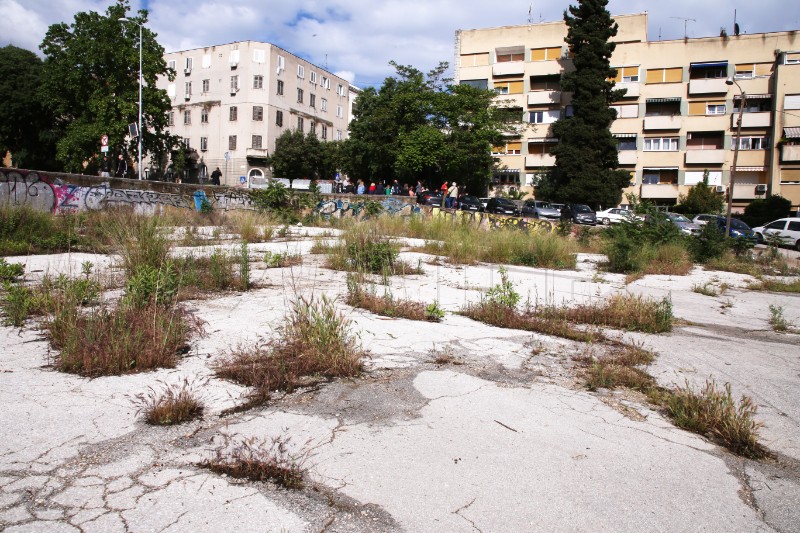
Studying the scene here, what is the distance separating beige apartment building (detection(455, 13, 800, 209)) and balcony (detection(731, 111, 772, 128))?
9cm

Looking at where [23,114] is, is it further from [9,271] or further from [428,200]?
[9,271]

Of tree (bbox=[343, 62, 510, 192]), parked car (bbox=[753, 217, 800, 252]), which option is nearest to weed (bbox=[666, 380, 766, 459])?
parked car (bbox=[753, 217, 800, 252])

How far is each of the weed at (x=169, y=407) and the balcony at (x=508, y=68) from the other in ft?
192

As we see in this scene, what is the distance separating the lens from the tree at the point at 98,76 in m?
38.5

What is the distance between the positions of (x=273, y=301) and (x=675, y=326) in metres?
5.41

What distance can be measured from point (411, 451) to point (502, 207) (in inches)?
1385

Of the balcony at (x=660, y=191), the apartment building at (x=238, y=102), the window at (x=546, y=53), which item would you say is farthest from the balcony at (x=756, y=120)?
the apartment building at (x=238, y=102)

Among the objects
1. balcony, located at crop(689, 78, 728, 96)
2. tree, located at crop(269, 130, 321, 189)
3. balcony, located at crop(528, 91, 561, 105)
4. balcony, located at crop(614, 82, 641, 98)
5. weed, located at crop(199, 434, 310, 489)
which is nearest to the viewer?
weed, located at crop(199, 434, 310, 489)

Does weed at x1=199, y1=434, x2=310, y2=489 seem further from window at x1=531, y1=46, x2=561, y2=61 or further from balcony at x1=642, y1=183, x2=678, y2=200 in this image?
window at x1=531, y1=46, x2=561, y2=61

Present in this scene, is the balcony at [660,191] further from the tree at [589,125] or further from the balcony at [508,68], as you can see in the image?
the balcony at [508,68]

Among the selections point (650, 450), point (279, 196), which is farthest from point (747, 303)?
point (279, 196)

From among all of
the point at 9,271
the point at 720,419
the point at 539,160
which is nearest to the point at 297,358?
the point at 720,419

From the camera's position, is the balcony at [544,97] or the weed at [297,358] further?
the balcony at [544,97]

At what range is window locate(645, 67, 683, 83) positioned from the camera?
5175cm
